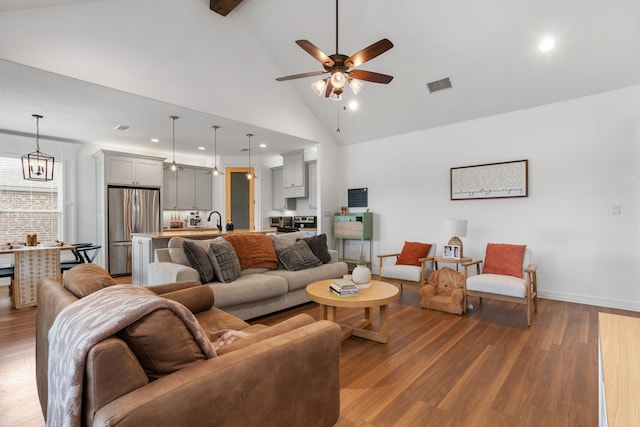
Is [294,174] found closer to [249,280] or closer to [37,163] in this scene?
[249,280]

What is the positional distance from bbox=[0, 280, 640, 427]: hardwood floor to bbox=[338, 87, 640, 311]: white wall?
0.68 meters

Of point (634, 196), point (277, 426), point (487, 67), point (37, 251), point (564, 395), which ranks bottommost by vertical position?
point (564, 395)

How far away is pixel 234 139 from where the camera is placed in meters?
5.78

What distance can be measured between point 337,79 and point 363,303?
1.98 metres

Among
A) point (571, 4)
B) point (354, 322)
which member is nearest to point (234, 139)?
point (354, 322)

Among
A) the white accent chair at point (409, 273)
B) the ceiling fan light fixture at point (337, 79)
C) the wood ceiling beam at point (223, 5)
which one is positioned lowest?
the white accent chair at point (409, 273)

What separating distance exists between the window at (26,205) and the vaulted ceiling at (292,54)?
2.69 feet

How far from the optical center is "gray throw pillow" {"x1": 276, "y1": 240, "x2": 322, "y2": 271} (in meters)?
3.91

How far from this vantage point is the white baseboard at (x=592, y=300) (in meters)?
3.71

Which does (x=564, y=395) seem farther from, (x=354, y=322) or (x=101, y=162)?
(x=101, y=162)

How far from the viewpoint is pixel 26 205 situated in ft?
17.7

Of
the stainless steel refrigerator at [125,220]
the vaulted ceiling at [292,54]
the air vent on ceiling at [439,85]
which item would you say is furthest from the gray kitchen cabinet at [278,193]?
the air vent on ceiling at [439,85]

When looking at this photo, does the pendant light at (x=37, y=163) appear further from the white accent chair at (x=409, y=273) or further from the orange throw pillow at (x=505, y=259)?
the orange throw pillow at (x=505, y=259)

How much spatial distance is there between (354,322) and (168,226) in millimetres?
5587
